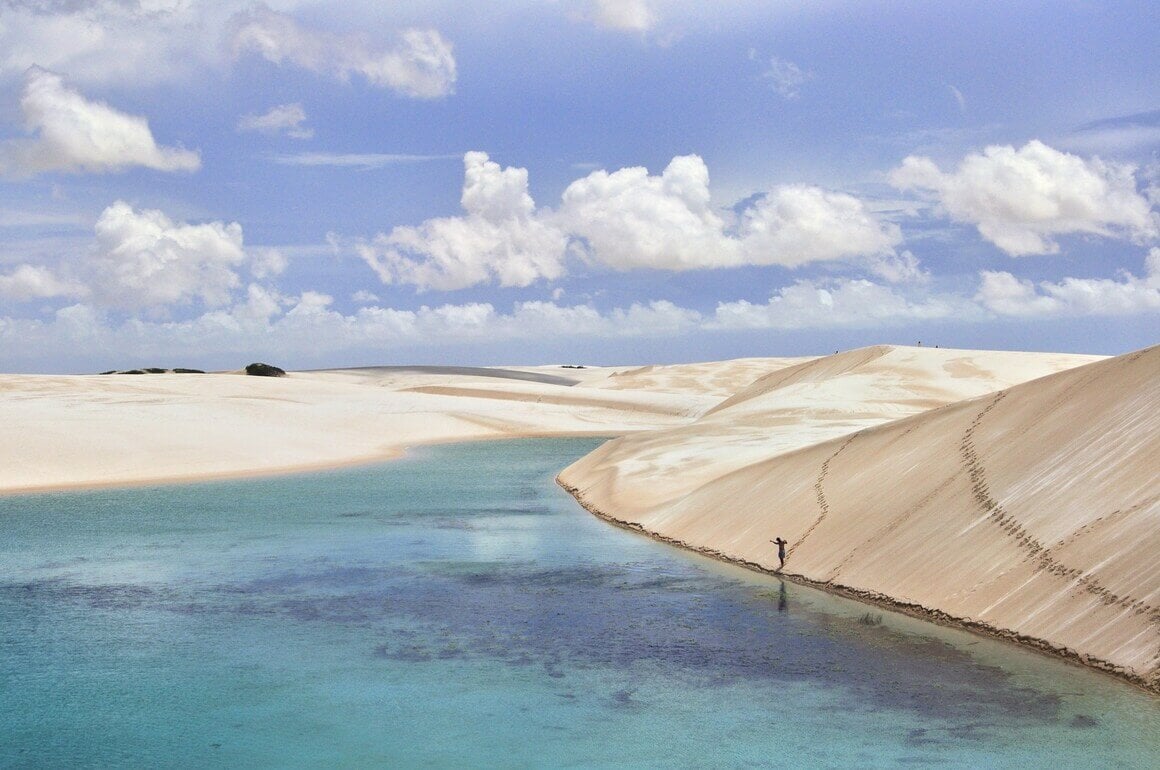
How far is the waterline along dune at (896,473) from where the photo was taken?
16656mm

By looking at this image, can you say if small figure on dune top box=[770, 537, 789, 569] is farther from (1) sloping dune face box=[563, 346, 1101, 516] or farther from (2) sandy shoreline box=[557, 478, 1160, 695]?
(1) sloping dune face box=[563, 346, 1101, 516]

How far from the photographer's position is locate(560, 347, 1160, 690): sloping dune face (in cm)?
1591

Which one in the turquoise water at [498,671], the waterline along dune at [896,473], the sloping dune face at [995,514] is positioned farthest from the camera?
the waterline along dune at [896,473]

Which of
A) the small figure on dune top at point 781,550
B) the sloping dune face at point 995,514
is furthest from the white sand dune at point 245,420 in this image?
the small figure on dune top at point 781,550

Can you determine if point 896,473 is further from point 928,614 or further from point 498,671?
point 498,671

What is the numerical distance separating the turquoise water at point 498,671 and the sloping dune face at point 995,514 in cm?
79

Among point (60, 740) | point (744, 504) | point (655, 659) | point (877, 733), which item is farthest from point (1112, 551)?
point (60, 740)

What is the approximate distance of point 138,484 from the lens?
4284cm

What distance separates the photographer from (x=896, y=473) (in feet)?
79.5

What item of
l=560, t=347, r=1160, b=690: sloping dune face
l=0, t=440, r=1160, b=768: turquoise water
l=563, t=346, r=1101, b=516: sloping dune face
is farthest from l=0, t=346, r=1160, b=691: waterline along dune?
l=0, t=440, r=1160, b=768: turquoise water

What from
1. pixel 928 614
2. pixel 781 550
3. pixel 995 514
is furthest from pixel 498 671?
pixel 995 514

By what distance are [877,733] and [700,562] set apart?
1144 centimetres

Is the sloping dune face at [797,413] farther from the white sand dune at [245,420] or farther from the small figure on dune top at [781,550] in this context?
the white sand dune at [245,420]

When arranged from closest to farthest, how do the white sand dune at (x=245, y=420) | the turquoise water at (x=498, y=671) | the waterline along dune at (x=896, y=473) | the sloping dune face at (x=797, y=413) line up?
1. the turquoise water at (x=498, y=671)
2. the waterline along dune at (x=896, y=473)
3. the sloping dune face at (x=797, y=413)
4. the white sand dune at (x=245, y=420)
